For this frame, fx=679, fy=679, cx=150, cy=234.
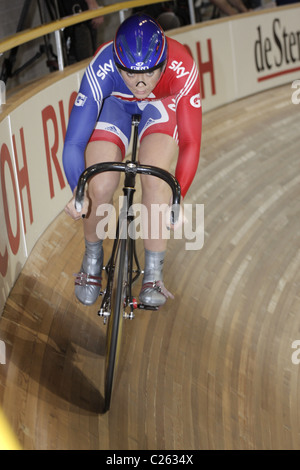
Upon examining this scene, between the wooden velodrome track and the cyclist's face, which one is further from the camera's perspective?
the wooden velodrome track

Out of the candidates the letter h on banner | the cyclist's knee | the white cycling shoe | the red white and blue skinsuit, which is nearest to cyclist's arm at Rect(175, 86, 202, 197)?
the red white and blue skinsuit

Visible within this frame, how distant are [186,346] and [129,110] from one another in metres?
1.26

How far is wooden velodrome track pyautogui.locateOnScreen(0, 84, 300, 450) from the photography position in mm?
2846

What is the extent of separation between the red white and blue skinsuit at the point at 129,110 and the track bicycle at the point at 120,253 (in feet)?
0.33

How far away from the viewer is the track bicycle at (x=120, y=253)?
252cm

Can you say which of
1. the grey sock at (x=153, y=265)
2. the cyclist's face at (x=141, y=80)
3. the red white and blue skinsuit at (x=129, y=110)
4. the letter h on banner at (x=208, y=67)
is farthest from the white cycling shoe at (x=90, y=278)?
the letter h on banner at (x=208, y=67)

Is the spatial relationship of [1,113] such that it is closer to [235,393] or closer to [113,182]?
[113,182]

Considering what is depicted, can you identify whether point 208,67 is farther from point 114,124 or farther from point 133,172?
point 133,172

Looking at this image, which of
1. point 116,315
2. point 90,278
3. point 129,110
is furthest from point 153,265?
point 129,110

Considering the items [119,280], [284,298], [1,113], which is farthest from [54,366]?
[284,298]

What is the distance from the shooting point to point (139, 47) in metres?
2.60

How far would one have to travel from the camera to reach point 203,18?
25.0ft

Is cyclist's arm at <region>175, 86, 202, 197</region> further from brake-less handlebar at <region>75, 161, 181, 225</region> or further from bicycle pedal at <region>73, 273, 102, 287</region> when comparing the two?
bicycle pedal at <region>73, 273, 102, 287</region>

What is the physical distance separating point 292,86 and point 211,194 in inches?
113
